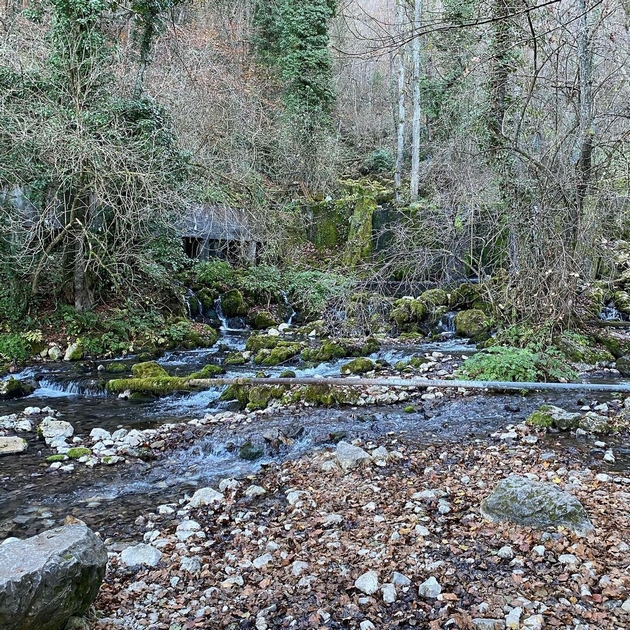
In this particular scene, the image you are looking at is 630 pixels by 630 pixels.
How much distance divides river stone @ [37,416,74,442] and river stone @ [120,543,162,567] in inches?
130

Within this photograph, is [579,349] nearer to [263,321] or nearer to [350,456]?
[350,456]

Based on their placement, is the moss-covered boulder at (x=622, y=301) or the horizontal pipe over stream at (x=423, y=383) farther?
the moss-covered boulder at (x=622, y=301)

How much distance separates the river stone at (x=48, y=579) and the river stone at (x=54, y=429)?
3907 mm

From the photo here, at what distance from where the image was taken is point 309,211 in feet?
61.8

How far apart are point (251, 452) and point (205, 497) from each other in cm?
111

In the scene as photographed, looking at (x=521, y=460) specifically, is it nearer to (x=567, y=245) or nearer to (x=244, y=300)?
(x=567, y=245)

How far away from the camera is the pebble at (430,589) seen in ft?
8.52

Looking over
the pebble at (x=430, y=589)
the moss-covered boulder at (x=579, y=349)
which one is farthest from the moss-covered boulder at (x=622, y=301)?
the pebble at (x=430, y=589)

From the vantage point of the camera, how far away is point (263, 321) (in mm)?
13992

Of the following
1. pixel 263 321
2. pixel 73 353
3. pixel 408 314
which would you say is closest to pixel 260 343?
pixel 263 321

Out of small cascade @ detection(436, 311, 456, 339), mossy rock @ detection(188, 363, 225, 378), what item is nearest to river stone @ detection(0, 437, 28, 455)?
mossy rock @ detection(188, 363, 225, 378)

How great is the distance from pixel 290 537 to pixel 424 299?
1001cm

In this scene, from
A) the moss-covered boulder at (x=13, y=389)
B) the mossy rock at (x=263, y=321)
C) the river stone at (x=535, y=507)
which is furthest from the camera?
the mossy rock at (x=263, y=321)

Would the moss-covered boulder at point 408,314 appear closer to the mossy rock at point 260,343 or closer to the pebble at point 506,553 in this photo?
the mossy rock at point 260,343
